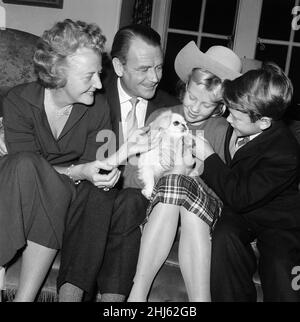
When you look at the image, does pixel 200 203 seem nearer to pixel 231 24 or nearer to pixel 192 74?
pixel 192 74

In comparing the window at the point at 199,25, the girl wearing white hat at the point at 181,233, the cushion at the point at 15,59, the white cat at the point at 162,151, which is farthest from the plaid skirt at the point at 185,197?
the window at the point at 199,25

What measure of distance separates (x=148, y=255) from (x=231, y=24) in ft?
11.1

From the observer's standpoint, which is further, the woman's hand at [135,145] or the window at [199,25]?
the window at [199,25]

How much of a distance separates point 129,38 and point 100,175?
81cm

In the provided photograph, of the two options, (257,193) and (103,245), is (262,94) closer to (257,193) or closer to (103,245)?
(257,193)

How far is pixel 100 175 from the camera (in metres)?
1.78

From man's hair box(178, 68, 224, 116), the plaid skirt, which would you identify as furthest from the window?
the plaid skirt

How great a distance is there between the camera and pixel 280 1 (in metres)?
4.30

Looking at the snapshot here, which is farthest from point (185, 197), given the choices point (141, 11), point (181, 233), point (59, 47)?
point (141, 11)

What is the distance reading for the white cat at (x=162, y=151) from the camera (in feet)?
6.44

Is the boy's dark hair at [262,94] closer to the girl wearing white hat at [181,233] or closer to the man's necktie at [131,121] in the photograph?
the girl wearing white hat at [181,233]

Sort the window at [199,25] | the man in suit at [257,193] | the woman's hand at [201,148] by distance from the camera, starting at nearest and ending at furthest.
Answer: the man in suit at [257,193], the woman's hand at [201,148], the window at [199,25]

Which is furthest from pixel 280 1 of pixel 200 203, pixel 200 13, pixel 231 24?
pixel 200 203
